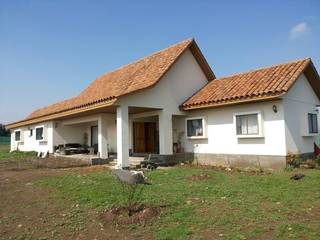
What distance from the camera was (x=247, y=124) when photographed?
1353cm

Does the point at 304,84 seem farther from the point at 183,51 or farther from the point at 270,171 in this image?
the point at 183,51

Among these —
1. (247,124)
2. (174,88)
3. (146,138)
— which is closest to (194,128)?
(174,88)

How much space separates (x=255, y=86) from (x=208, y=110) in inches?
100

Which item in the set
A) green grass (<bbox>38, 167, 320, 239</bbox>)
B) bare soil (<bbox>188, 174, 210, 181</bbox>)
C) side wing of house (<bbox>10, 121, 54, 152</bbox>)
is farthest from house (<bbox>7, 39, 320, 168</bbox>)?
bare soil (<bbox>188, 174, 210, 181</bbox>)

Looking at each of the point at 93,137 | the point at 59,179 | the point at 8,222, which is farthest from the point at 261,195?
the point at 93,137

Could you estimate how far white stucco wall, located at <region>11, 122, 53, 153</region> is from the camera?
21531mm

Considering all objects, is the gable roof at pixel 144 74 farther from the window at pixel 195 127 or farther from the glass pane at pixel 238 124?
the glass pane at pixel 238 124

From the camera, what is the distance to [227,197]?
7.96m

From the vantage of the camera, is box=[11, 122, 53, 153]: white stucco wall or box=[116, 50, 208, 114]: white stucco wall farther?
box=[11, 122, 53, 153]: white stucco wall

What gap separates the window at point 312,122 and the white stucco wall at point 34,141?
50.8ft

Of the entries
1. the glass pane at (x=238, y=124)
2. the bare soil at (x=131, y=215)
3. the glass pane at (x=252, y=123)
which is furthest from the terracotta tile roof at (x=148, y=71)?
the bare soil at (x=131, y=215)

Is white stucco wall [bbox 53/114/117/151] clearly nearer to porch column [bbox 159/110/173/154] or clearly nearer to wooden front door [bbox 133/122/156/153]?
wooden front door [bbox 133/122/156/153]

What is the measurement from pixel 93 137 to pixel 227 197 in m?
15.3

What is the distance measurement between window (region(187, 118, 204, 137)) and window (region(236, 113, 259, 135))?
2.09 metres
